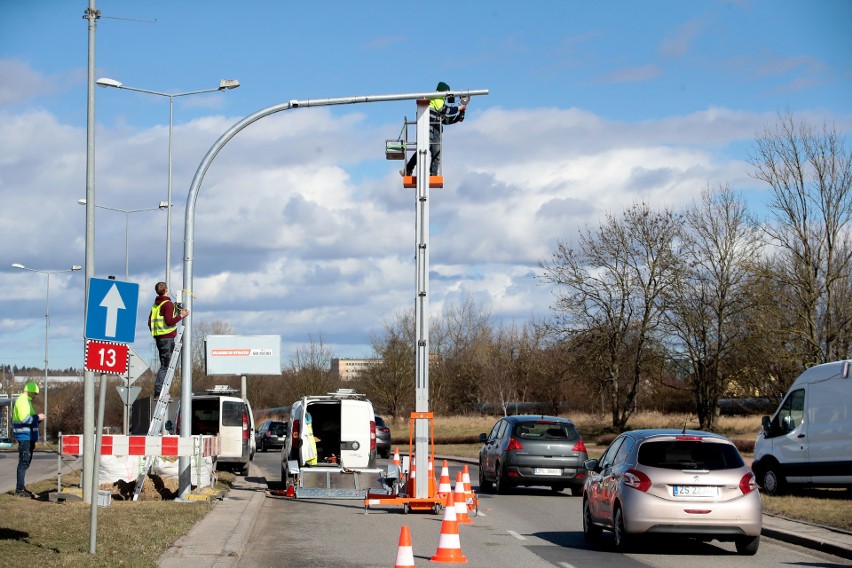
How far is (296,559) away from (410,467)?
5.94m

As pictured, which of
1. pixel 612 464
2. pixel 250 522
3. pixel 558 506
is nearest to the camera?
pixel 612 464

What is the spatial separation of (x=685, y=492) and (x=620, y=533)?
96 cm

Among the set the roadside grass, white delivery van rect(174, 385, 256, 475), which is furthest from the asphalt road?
white delivery van rect(174, 385, 256, 475)

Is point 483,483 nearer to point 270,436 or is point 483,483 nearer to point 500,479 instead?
point 500,479

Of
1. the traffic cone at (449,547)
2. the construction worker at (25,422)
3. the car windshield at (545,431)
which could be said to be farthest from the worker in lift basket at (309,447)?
the traffic cone at (449,547)

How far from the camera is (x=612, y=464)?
1373cm

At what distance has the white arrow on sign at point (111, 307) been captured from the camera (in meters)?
11.1

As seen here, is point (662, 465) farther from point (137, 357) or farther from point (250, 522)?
point (137, 357)

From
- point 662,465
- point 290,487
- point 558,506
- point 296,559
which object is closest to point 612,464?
point 662,465

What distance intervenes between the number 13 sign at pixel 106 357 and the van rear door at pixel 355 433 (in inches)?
415

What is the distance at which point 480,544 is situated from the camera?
44.5 feet

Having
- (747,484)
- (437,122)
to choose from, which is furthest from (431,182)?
(747,484)

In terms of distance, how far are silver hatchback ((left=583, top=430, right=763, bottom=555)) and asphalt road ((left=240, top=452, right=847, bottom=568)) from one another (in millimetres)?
337

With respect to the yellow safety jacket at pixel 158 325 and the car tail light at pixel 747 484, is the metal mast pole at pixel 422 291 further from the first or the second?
the car tail light at pixel 747 484
